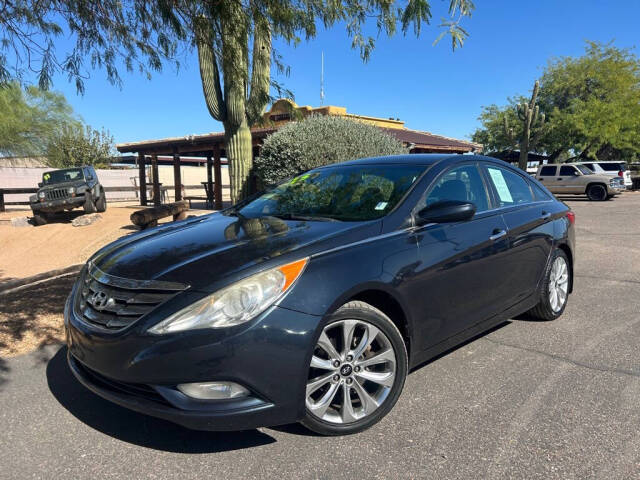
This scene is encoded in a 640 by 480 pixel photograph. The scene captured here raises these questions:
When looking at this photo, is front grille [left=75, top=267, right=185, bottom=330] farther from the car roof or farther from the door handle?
the door handle

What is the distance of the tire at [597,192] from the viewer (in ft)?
71.3

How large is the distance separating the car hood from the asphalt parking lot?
0.91 m

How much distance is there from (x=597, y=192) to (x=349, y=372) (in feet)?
75.9

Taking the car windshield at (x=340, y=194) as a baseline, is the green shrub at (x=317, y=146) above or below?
above

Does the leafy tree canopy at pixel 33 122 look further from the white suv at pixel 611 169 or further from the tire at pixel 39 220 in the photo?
the white suv at pixel 611 169

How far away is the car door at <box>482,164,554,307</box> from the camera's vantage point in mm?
3867

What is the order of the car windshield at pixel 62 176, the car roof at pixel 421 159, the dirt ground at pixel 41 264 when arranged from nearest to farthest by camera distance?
the car roof at pixel 421 159 → the dirt ground at pixel 41 264 → the car windshield at pixel 62 176

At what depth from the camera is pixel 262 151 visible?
442 inches

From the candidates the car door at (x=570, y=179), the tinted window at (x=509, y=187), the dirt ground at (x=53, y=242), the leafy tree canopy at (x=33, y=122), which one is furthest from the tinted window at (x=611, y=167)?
the leafy tree canopy at (x=33, y=122)

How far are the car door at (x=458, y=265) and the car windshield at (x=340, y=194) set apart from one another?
0.24 meters

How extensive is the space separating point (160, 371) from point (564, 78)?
3960 centimetres

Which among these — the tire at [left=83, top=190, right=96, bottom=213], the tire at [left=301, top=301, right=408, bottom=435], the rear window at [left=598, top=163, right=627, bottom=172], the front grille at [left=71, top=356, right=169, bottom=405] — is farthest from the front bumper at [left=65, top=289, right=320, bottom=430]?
the rear window at [left=598, top=163, right=627, bottom=172]

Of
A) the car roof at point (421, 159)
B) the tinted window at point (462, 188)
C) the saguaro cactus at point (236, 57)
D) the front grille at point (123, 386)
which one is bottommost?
the front grille at point (123, 386)

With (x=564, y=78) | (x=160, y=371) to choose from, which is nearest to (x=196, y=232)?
(x=160, y=371)
